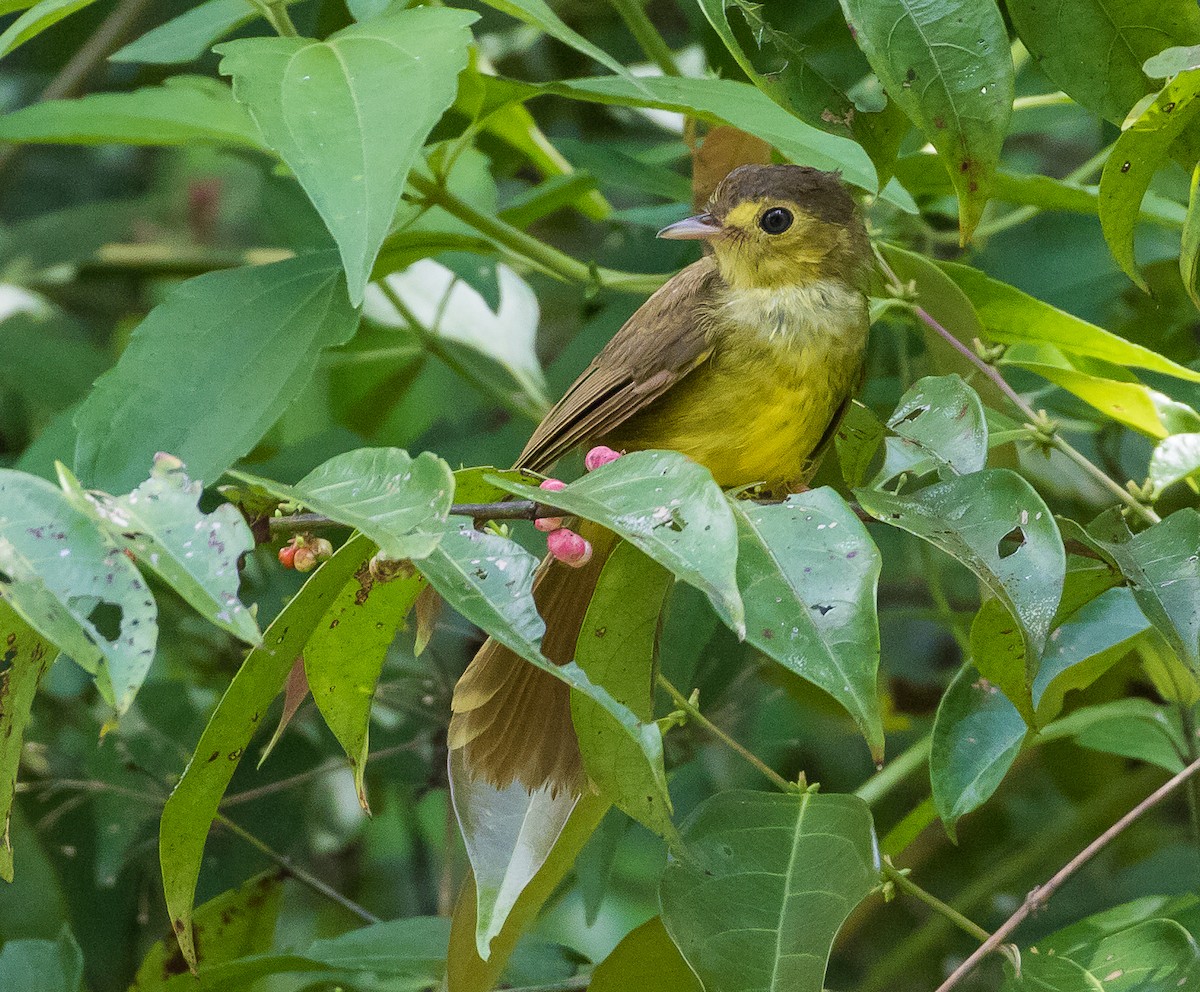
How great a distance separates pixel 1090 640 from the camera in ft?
6.35

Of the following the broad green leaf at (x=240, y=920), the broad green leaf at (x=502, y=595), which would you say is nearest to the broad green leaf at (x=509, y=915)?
the broad green leaf at (x=502, y=595)

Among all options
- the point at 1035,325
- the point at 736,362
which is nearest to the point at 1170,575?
the point at 1035,325

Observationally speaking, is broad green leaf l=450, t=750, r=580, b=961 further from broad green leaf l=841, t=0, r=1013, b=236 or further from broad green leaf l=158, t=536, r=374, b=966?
broad green leaf l=841, t=0, r=1013, b=236

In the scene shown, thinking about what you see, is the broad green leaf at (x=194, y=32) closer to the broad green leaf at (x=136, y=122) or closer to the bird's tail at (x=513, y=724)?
the broad green leaf at (x=136, y=122)

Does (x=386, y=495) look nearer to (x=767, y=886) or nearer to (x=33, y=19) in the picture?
(x=767, y=886)

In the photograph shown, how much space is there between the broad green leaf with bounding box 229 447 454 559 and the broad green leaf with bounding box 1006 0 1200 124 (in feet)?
3.16

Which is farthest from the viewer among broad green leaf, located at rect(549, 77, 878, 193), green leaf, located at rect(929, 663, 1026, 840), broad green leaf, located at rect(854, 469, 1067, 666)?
broad green leaf, located at rect(549, 77, 878, 193)

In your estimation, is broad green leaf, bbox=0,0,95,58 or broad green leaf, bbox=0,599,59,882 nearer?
broad green leaf, bbox=0,599,59,882

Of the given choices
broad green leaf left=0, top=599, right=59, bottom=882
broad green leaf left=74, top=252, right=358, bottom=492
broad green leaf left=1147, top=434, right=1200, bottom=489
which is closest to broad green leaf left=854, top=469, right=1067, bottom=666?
broad green leaf left=1147, top=434, right=1200, bottom=489

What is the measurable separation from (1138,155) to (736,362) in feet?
3.48

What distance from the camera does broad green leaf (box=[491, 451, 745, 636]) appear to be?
1.13 metres

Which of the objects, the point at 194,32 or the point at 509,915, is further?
the point at 194,32

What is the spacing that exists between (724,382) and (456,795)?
1209mm

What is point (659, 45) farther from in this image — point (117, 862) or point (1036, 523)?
point (117, 862)
